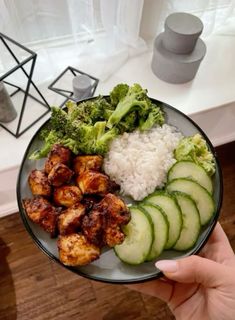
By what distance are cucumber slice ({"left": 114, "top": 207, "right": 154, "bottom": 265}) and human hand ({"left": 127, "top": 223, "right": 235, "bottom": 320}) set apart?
0.22 feet

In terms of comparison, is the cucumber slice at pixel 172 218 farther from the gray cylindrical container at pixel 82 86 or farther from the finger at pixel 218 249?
the gray cylindrical container at pixel 82 86

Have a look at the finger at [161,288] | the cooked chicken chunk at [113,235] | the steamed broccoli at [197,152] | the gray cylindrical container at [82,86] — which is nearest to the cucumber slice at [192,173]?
the steamed broccoli at [197,152]

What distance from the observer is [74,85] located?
166cm

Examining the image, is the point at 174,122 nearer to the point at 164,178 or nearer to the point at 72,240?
the point at 164,178

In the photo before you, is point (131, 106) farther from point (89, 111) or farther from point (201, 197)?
point (201, 197)

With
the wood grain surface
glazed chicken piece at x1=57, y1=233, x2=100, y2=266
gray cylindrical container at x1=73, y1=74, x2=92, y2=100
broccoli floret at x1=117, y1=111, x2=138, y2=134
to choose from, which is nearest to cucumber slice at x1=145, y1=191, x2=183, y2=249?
glazed chicken piece at x1=57, y1=233, x2=100, y2=266

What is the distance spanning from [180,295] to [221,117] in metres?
1.19

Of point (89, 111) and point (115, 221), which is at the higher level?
point (89, 111)

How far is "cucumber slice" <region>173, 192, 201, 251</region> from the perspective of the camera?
109cm

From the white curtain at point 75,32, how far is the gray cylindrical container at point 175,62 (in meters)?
0.17

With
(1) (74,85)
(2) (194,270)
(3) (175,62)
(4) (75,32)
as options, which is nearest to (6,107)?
(1) (74,85)

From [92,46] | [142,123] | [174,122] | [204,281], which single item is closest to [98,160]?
[142,123]

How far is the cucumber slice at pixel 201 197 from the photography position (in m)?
1.13

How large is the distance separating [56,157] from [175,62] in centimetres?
94
